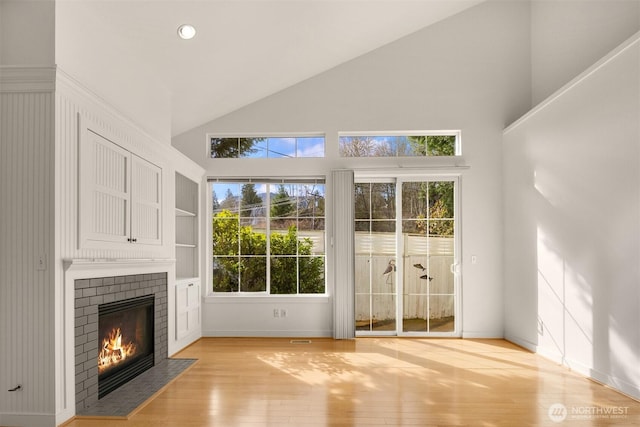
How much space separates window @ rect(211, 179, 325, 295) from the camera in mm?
6578

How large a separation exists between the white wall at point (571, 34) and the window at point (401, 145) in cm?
129

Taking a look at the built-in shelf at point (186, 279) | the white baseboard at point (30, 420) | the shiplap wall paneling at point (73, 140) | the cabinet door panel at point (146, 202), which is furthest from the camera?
the built-in shelf at point (186, 279)

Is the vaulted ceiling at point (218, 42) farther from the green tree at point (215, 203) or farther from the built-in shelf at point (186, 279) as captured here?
the built-in shelf at point (186, 279)

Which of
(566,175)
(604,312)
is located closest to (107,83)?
(566,175)

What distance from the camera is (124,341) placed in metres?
4.25

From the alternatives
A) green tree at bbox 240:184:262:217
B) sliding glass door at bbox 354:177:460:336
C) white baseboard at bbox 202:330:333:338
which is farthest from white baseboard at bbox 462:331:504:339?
green tree at bbox 240:184:262:217

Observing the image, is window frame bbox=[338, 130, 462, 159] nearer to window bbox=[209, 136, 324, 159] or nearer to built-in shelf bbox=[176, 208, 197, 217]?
window bbox=[209, 136, 324, 159]

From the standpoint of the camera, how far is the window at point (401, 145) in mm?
6586

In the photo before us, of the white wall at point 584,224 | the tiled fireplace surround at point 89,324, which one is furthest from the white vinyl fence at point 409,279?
the tiled fireplace surround at point 89,324

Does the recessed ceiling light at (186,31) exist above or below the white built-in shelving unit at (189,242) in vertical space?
above

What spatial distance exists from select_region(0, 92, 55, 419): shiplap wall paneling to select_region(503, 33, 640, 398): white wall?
4431 mm

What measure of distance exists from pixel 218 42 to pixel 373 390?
12.3 feet

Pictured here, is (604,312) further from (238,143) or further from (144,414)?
(238,143)

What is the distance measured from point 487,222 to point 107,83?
500 centimetres
